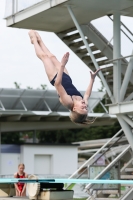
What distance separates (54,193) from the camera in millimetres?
13445

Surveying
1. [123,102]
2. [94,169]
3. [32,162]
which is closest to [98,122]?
[32,162]

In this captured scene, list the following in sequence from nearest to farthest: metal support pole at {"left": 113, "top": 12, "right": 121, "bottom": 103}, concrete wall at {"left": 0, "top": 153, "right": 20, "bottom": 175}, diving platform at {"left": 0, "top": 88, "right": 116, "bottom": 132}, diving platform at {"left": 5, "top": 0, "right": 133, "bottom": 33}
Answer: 1. metal support pole at {"left": 113, "top": 12, "right": 121, "bottom": 103}
2. diving platform at {"left": 5, "top": 0, "right": 133, "bottom": 33}
3. concrete wall at {"left": 0, "top": 153, "right": 20, "bottom": 175}
4. diving platform at {"left": 0, "top": 88, "right": 116, "bottom": 132}

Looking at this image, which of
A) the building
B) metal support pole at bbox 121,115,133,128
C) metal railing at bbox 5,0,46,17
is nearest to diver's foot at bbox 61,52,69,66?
metal support pole at bbox 121,115,133,128

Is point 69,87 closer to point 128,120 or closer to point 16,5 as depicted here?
point 128,120

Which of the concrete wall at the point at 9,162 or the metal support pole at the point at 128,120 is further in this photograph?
the concrete wall at the point at 9,162

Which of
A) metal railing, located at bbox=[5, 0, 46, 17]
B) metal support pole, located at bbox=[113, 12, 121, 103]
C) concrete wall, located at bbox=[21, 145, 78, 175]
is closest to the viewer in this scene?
metal support pole, located at bbox=[113, 12, 121, 103]

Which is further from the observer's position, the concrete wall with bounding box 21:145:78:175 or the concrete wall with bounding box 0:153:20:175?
the concrete wall with bounding box 21:145:78:175

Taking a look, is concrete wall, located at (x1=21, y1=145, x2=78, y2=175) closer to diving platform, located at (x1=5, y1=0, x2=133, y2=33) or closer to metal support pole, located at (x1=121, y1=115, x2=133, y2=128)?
diving platform, located at (x1=5, y1=0, x2=133, y2=33)

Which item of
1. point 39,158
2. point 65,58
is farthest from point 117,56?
point 39,158

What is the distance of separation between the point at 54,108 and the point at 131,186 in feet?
55.8

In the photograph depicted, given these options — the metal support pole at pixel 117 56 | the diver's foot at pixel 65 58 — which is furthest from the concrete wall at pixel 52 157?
the diver's foot at pixel 65 58

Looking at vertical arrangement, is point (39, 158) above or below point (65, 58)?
above

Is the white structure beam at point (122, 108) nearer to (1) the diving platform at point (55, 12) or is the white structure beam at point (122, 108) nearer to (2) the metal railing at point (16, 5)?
(1) the diving platform at point (55, 12)

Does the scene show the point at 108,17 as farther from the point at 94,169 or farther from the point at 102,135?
the point at 102,135
